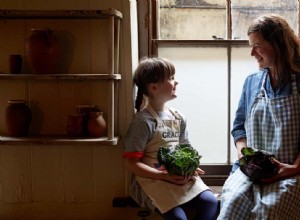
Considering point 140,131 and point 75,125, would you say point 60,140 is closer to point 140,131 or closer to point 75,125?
point 75,125

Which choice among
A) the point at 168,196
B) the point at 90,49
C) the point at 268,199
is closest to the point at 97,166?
the point at 168,196

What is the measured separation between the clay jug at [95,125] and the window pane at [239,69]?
0.66 meters

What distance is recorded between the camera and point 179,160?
1.72 meters

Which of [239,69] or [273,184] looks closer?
[273,184]

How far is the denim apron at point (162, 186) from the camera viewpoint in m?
1.76

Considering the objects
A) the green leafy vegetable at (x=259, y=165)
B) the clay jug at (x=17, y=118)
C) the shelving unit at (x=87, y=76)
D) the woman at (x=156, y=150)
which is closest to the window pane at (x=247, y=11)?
the woman at (x=156, y=150)

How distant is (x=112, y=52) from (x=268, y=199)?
0.85 meters

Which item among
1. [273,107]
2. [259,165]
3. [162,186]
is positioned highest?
[273,107]

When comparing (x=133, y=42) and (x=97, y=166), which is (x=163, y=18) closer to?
(x=133, y=42)

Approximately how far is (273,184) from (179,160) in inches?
14.3

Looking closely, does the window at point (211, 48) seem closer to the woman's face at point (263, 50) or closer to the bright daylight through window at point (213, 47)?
the bright daylight through window at point (213, 47)

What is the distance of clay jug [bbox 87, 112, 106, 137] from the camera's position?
1.87m

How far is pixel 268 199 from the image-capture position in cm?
155

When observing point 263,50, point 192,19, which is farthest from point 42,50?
point 263,50
